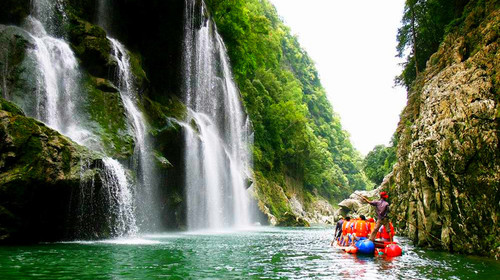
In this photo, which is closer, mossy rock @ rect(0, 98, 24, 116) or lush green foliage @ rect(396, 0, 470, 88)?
mossy rock @ rect(0, 98, 24, 116)

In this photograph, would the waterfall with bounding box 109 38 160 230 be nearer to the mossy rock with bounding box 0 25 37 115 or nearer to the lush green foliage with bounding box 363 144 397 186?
the mossy rock with bounding box 0 25 37 115

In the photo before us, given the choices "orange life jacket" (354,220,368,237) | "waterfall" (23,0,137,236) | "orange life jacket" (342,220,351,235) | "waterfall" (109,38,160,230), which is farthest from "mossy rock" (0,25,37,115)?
"orange life jacket" (354,220,368,237)

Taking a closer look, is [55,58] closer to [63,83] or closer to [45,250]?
[63,83]

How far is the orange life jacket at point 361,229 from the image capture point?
14211mm

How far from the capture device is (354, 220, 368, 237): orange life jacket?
46.6 feet

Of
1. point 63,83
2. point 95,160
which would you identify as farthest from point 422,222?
point 63,83

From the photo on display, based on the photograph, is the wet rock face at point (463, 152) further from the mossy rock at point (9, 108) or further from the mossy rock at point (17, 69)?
the mossy rock at point (17, 69)

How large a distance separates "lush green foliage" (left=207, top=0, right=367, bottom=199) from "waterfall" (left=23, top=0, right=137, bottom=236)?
18.8 meters

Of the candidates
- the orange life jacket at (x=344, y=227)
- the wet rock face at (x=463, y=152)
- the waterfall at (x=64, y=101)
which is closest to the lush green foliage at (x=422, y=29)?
the wet rock face at (x=463, y=152)

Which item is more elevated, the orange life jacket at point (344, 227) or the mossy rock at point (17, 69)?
the mossy rock at point (17, 69)

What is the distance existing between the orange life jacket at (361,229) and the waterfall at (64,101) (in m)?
8.87

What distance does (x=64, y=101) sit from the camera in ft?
55.9

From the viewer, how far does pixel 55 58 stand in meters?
17.4

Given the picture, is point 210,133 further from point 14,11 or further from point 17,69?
point 17,69
